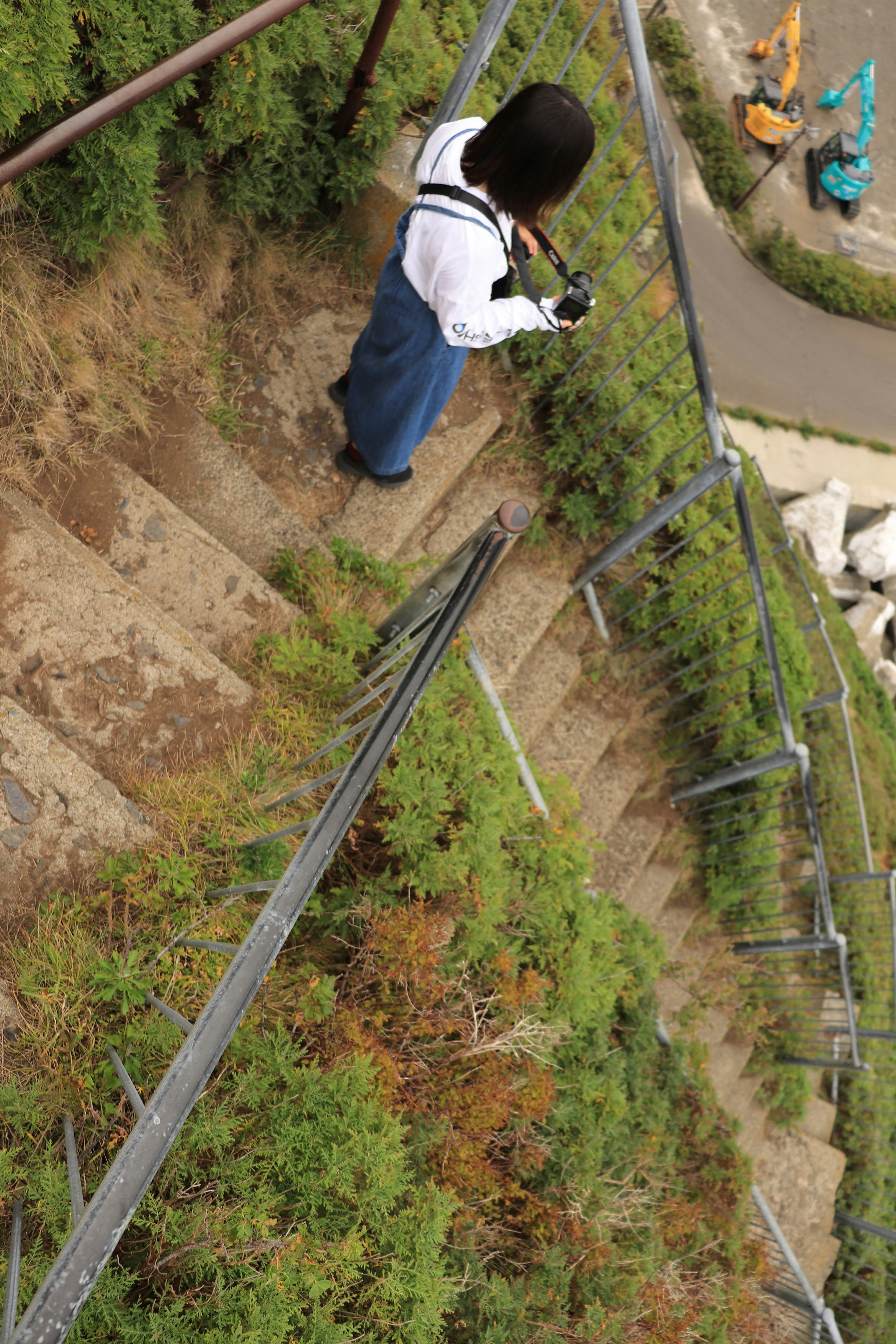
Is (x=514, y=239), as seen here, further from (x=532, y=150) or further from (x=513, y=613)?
(x=513, y=613)

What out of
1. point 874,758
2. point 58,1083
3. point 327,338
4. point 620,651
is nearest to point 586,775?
point 620,651

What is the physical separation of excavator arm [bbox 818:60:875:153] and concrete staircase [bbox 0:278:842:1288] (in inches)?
641

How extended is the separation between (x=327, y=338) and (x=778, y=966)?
4809 mm

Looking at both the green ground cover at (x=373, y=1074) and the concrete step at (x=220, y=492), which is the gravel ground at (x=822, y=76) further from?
the green ground cover at (x=373, y=1074)

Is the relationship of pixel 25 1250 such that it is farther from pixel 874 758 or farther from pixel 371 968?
pixel 874 758

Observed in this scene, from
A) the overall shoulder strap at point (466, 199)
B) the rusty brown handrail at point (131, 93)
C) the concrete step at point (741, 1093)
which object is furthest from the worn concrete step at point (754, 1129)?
the rusty brown handrail at point (131, 93)

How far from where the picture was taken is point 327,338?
12.8 feet

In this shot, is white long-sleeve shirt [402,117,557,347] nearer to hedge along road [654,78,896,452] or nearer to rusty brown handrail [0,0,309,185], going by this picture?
rusty brown handrail [0,0,309,185]

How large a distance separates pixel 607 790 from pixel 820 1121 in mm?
3420

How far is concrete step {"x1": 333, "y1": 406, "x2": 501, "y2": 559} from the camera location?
12.1ft

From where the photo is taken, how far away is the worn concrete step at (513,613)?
4.18 meters

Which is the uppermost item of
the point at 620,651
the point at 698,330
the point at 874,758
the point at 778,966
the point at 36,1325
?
the point at 698,330

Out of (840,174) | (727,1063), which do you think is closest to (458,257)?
(727,1063)

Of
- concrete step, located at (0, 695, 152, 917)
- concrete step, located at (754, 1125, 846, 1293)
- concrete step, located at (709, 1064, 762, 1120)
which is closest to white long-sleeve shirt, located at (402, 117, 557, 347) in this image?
concrete step, located at (0, 695, 152, 917)
